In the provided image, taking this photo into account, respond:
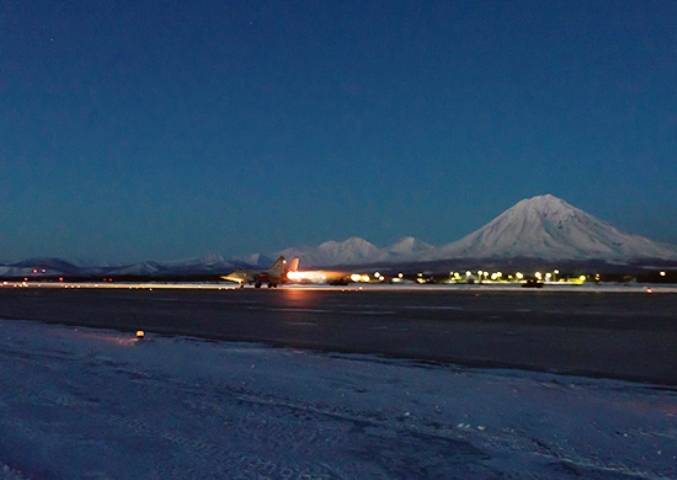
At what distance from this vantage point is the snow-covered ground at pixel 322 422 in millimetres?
7543

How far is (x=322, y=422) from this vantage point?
992 cm

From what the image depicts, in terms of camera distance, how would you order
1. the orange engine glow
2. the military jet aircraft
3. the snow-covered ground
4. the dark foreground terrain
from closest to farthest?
the snow-covered ground, the dark foreground terrain, the military jet aircraft, the orange engine glow

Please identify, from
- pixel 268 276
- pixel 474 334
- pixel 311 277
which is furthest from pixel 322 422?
pixel 311 277

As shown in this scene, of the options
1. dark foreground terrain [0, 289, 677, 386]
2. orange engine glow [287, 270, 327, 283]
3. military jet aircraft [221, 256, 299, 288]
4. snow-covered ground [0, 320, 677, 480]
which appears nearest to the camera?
snow-covered ground [0, 320, 677, 480]

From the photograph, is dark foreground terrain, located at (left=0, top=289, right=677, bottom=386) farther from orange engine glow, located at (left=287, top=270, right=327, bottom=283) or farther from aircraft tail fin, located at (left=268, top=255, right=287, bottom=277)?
orange engine glow, located at (left=287, top=270, right=327, bottom=283)

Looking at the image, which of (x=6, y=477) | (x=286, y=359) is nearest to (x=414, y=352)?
(x=286, y=359)

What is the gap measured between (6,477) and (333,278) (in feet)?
389

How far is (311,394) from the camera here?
12336 mm

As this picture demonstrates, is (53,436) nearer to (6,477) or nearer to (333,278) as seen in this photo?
(6,477)

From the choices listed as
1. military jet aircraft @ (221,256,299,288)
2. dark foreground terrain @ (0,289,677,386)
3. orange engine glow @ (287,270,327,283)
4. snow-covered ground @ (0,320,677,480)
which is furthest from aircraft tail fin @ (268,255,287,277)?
snow-covered ground @ (0,320,677,480)

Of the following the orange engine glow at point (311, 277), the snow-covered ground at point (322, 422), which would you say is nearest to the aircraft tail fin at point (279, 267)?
the orange engine glow at point (311, 277)

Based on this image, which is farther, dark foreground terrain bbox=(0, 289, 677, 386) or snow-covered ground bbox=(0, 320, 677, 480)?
dark foreground terrain bbox=(0, 289, 677, 386)

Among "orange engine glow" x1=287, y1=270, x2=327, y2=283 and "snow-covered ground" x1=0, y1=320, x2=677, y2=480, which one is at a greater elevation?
"orange engine glow" x1=287, y1=270, x2=327, y2=283

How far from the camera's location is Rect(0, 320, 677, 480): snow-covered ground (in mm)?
7543
